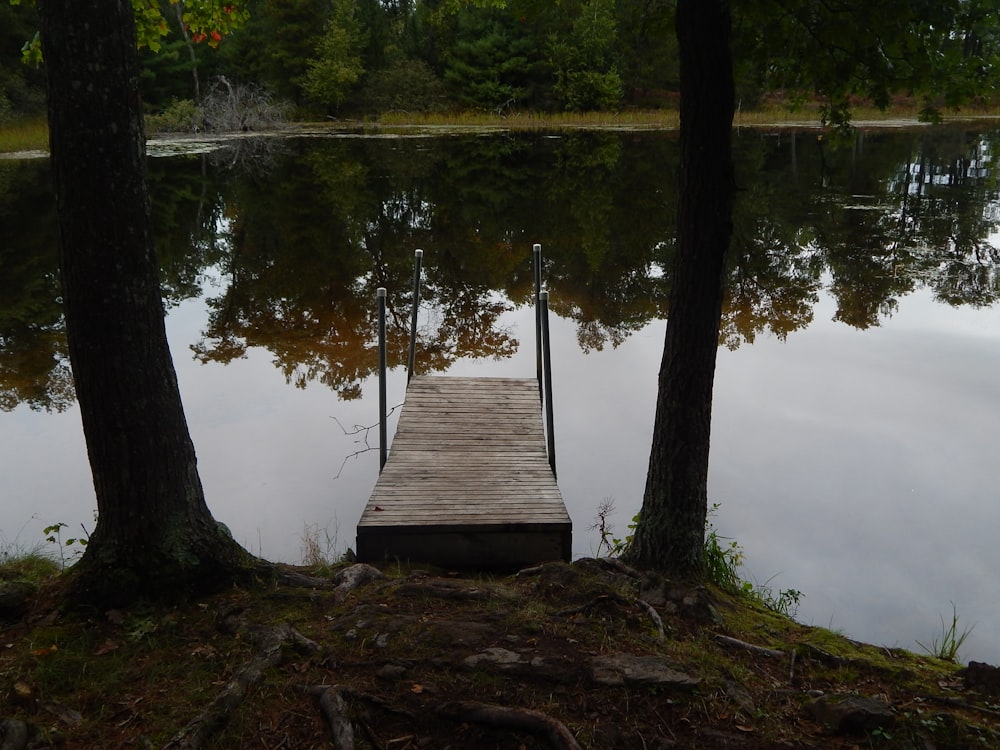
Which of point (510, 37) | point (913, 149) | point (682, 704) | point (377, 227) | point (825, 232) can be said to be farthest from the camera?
point (510, 37)

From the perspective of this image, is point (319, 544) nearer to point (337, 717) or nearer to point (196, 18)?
point (337, 717)

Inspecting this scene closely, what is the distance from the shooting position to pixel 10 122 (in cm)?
3067

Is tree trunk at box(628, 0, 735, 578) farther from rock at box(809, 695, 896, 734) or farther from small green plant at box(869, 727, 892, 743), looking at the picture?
small green plant at box(869, 727, 892, 743)

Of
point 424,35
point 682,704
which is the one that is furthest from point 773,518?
point 424,35

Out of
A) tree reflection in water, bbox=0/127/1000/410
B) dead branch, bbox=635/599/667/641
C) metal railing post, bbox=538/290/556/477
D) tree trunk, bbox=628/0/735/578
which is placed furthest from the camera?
tree reflection in water, bbox=0/127/1000/410

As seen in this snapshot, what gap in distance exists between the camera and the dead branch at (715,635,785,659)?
11.1 feet

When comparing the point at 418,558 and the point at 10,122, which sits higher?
the point at 10,122

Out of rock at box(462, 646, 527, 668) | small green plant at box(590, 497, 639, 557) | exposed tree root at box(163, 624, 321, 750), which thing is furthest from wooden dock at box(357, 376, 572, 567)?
rock at box(462, 646, 527, 668)

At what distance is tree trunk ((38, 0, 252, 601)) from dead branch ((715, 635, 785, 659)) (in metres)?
2.20

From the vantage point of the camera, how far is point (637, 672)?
2850 millimetres

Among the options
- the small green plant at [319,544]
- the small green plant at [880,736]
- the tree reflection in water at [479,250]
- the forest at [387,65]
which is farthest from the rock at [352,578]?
the forest at [387,65]

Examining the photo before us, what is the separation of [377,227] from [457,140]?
67.4 feet

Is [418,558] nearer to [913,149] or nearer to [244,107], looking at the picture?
[913,149]

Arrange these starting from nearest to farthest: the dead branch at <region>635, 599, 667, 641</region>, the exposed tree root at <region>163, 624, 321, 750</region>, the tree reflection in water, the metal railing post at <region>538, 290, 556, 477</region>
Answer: the exposed tree root at <region>163, 624, 321, 750</region> → the dead branch at <region>635, 599, 667, 641</region> → the metal railing post at <region>538, 290, 556, 477</region> → the tree reflection in water
